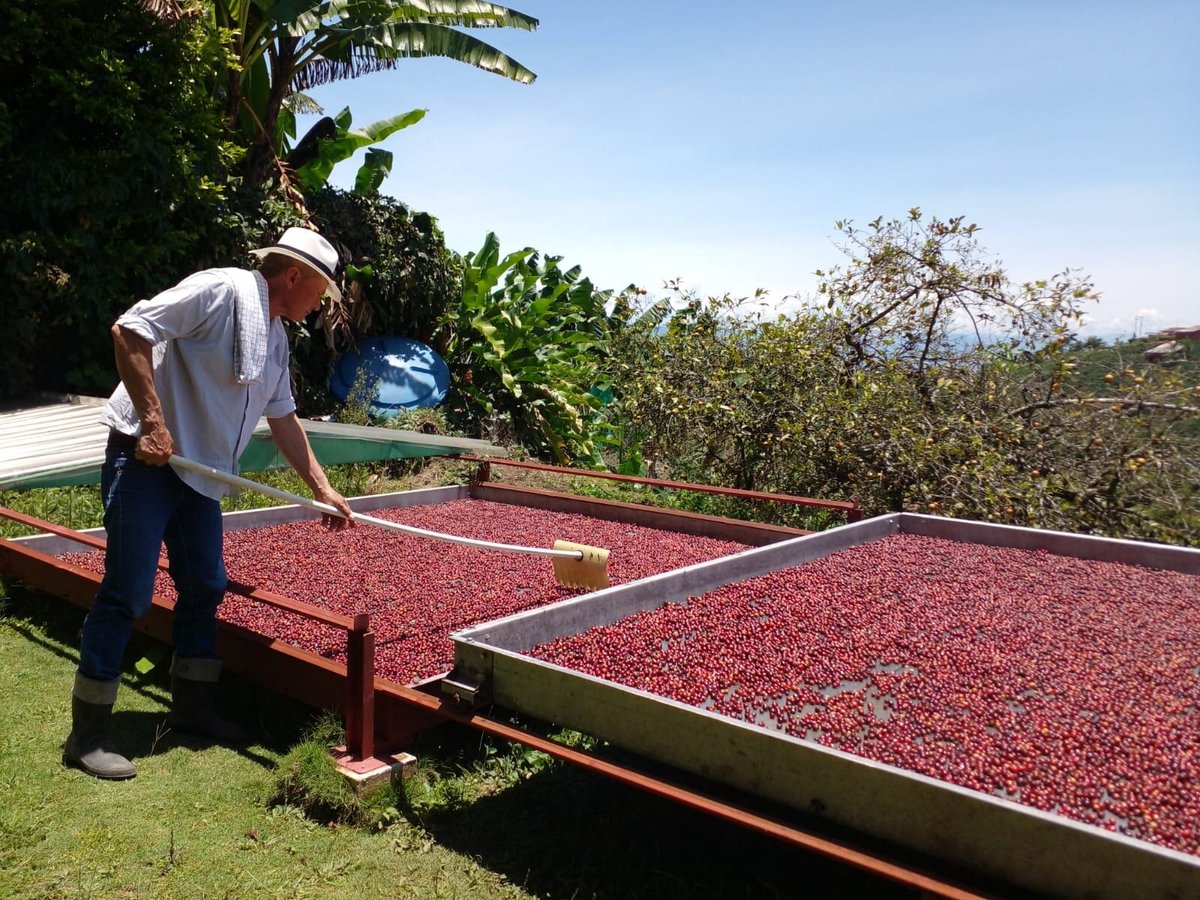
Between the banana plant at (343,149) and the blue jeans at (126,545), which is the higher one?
the banana plant at (343,149)

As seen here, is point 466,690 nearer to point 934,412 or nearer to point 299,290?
point 299,290

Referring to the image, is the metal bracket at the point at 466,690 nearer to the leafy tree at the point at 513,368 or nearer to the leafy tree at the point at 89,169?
the leafy tree at the point at 89,169

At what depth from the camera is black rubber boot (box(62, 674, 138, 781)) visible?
281cm

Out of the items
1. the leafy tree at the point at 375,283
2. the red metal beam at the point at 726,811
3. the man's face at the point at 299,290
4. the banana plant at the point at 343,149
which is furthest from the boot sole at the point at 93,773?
the banana plant at the point at 343,149

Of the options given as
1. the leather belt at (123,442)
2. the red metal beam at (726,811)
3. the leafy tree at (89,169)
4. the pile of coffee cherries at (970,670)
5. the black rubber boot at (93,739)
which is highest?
the leafy tree at (89,169)

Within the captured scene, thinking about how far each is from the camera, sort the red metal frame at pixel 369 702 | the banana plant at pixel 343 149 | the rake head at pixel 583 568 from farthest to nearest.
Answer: the banana plant at pixel 343 149
the rake head at pixel 583 568
the red metal frame at pixel 369 702

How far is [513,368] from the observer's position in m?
9.75

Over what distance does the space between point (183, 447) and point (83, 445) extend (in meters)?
2.01

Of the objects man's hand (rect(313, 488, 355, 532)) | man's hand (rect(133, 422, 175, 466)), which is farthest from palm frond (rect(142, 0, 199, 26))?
man's hand (rect(133, 422, 175, 466))

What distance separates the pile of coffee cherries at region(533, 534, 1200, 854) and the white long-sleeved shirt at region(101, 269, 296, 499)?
47.9 inches

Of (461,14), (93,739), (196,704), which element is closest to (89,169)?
(461,14)

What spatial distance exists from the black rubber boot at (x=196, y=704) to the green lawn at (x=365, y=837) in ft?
0.20

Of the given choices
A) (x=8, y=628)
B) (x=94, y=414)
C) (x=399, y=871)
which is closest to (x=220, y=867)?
(x=399, y=871)

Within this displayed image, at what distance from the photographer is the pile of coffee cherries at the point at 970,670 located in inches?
88.8
